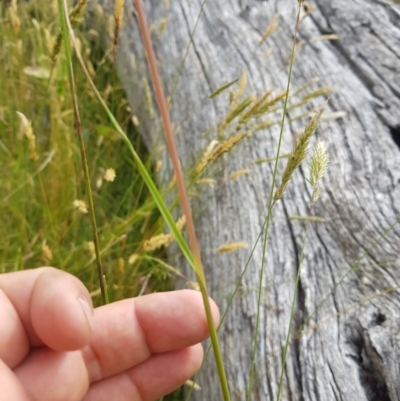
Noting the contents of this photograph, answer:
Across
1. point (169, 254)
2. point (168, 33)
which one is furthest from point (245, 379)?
point (168, 33)

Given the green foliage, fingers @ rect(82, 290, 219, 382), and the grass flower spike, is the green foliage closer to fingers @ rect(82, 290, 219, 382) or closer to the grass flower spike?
fingers @ rect(82, 290, 219, 382)

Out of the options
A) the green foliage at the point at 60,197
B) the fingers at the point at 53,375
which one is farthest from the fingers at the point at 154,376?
the green foliage at the point at 60,197

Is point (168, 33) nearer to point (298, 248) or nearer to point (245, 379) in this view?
point (298, 248)

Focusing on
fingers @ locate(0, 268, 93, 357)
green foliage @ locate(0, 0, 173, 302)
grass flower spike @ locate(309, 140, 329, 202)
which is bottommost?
green foliage @ locate(0, 0, 173, 302)

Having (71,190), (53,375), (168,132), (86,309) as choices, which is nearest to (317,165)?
(168,132)

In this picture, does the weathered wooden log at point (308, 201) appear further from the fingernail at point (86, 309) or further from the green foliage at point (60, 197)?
the fingernail at point (86, 309)

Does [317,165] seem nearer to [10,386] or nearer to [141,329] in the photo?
[141,329]

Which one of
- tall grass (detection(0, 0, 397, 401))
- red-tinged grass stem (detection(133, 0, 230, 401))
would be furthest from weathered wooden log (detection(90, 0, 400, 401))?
red-tinged grass stem (detection(133, 0, 230, 401))

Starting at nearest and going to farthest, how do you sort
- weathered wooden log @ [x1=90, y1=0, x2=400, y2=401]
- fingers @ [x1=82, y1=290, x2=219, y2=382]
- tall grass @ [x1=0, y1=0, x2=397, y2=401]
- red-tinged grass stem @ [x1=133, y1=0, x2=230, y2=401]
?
red-tinged grass stem @ [x1=133, y1=0, x2=230, y2=401] → fingers @ [x1=82, y1=290, x2=219, y2=382] → weathered wooden log @ [x1=90, y1=0, x2=400, y2=401] → tall grass @ [x1=0, y1=0, x2=397, y2=401]
